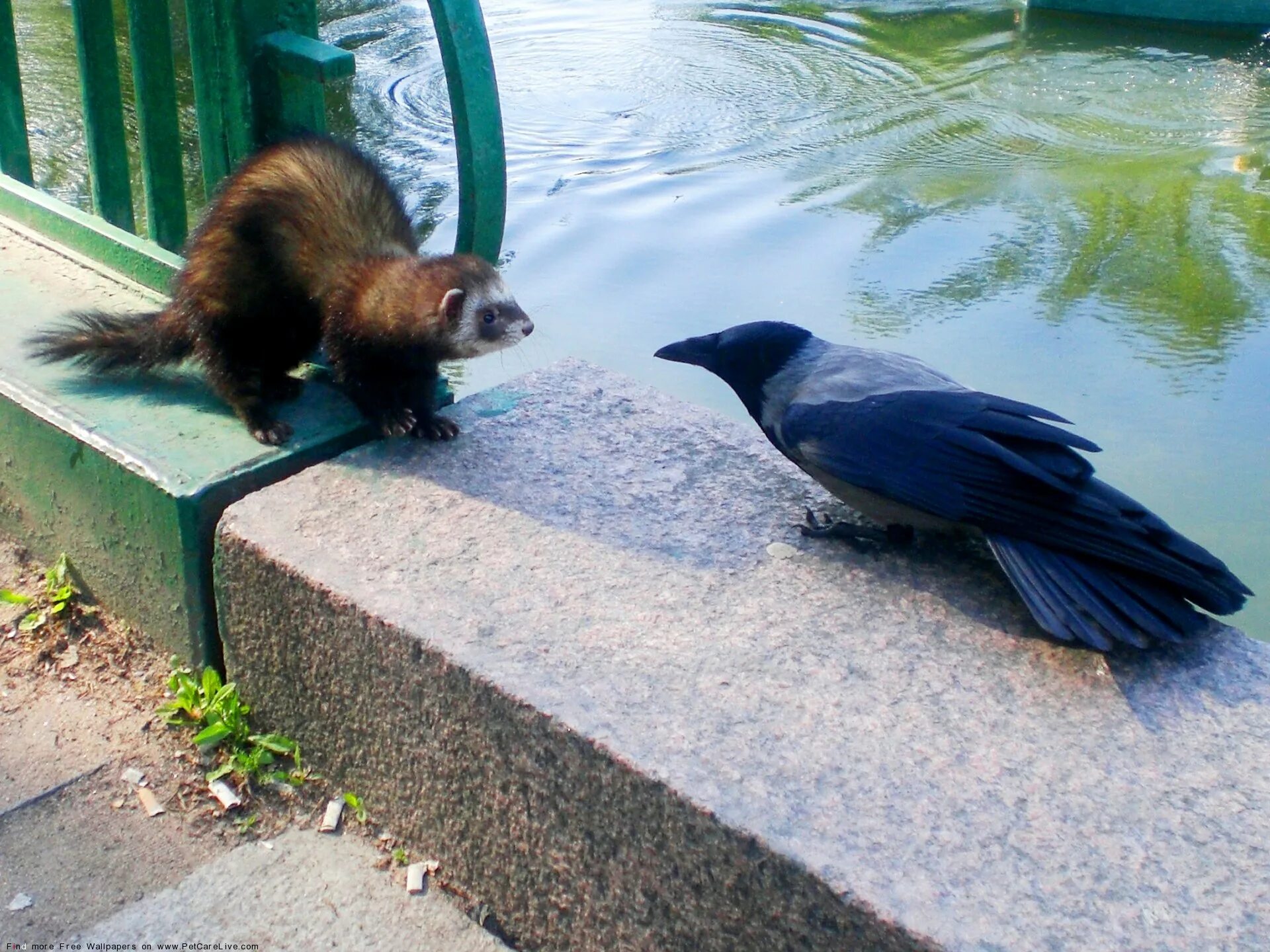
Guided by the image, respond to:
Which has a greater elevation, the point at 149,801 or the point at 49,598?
the point at 49,598

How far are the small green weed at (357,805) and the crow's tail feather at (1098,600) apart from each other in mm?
1295

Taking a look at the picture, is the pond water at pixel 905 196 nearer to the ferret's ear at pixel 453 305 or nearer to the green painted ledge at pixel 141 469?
the ferret's ear at pixel 453 305

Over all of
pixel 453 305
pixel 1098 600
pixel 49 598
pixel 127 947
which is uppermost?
pixel 453 305

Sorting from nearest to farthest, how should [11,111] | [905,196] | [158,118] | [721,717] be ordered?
[721,717], [158,118], [11,111], [905,196]

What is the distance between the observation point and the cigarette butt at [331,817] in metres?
2.49

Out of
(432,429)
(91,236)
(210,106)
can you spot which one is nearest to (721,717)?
(432,429)

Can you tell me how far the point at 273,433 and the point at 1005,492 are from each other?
1.58 m

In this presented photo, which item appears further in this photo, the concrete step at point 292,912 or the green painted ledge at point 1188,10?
the green painted ledge at point 1188,10

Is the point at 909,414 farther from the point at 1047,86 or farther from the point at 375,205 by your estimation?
the point at 1047,86

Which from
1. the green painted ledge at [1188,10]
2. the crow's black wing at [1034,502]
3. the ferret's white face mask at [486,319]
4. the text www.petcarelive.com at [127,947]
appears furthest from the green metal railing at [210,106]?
the green painted ledge at [1188,10]

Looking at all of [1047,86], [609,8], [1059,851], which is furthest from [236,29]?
[609,8]

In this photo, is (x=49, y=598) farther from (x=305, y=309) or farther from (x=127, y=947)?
(x=127, y=947)

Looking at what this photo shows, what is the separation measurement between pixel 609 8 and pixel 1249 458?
5616 mm

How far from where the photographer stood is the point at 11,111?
3971 mm
